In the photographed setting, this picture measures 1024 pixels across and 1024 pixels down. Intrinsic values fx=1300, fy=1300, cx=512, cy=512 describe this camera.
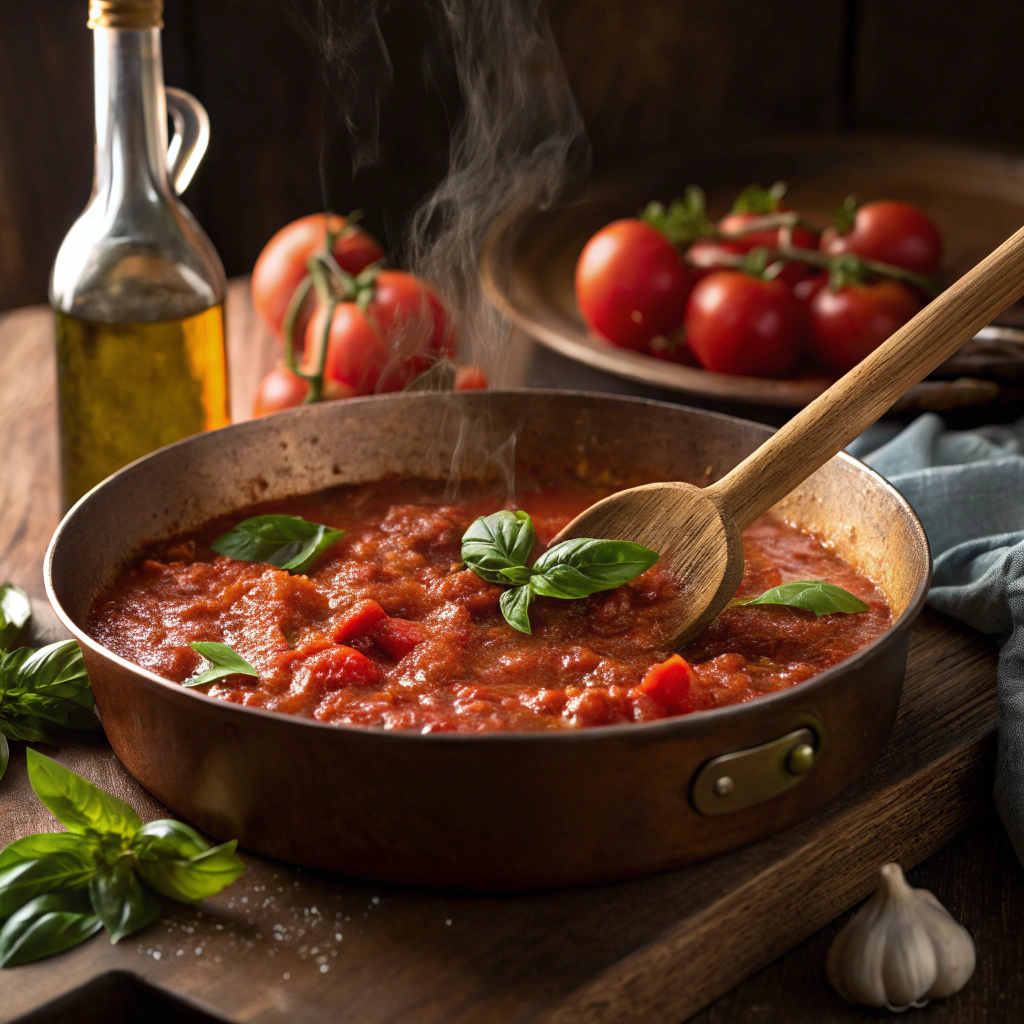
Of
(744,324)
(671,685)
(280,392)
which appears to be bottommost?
(280,392)

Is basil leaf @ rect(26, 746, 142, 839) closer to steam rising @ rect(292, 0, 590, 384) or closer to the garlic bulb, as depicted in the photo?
the garlic bulb

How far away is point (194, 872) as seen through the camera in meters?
1.42

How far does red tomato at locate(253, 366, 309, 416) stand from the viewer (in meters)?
2.71

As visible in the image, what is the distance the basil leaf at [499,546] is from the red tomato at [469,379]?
29.9 inches

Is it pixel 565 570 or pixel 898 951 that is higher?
pixel 565 570

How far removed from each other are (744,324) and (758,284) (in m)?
0.10

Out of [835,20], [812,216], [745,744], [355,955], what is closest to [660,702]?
[745,744]

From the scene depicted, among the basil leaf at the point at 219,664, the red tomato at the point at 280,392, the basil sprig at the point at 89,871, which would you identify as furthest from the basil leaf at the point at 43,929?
the red tomato at the point at 280,392

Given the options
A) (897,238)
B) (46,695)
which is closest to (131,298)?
(46,695)

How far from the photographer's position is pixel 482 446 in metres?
2.35

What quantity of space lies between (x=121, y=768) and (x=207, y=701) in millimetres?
408

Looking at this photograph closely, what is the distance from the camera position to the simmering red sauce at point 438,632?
1593 millimetres

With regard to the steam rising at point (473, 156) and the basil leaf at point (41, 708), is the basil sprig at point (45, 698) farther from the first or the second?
the steam rising at point (473, 156)

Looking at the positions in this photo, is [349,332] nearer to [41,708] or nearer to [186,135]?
[186,135]
